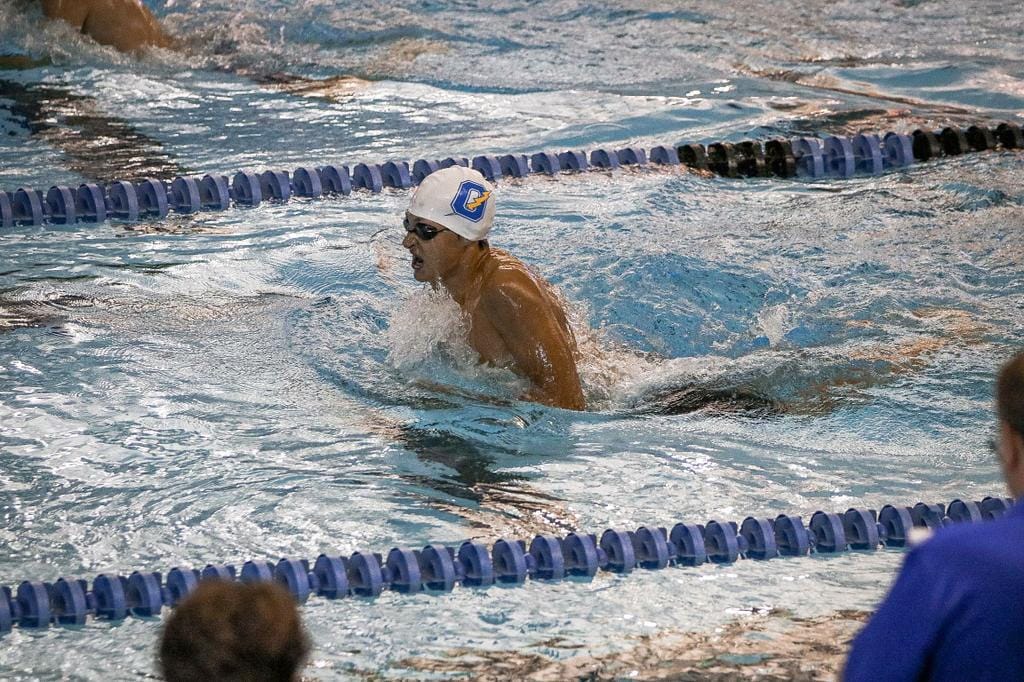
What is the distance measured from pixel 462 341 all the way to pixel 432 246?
0.32m

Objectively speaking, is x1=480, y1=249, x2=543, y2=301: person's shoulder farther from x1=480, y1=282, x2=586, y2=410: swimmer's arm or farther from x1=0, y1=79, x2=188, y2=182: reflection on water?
x1=0, y1=79, x2=188, y2=182: reflection on water

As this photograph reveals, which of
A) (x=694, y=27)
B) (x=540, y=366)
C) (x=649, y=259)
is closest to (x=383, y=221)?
(x=649, y=259)

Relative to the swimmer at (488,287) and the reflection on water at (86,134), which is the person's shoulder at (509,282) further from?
the reflection on water at (86,134)

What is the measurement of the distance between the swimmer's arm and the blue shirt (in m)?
2.49

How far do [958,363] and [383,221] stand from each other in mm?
2676

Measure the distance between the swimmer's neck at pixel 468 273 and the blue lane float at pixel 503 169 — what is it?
7.38ft

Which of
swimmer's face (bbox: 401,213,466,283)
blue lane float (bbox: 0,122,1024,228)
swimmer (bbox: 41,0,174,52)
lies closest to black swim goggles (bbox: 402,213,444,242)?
swimmer's face (bbox: 401,213,466,283)

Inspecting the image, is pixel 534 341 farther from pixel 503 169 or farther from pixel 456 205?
pixel 503 169

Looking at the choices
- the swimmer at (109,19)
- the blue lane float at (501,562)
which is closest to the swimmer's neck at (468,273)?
the blue lane float at (501,562)

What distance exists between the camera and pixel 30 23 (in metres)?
8.31

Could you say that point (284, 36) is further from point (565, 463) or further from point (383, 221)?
point (565, 463)

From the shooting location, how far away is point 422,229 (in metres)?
4.18

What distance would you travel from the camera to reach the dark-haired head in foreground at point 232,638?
1305 mm

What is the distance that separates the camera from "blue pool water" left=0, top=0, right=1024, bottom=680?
3.23m
